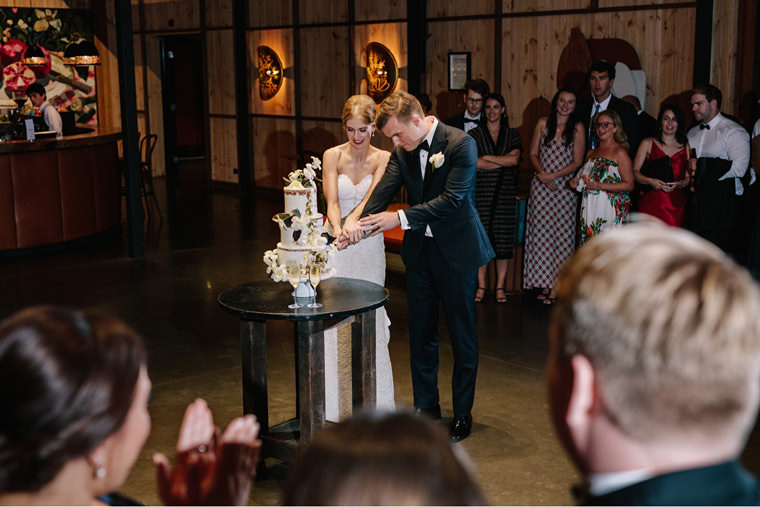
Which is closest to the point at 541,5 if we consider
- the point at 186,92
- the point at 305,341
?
the point at 305,341

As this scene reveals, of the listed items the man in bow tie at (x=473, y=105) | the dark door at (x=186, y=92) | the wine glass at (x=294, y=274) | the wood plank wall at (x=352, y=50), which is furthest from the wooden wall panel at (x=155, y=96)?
the wine glass at (x=294, y=274)

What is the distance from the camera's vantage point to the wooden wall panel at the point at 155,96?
14.9 m

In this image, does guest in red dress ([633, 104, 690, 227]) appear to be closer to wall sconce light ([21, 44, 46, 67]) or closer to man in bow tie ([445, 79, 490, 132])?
man in bow tie ([445, 79, 490, 132])

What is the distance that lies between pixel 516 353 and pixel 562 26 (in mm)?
4011

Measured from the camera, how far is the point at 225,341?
5875mm

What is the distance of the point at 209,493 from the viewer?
1.40m

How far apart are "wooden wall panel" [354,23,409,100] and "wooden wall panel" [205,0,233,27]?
2774 millimetres

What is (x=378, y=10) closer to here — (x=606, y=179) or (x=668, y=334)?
(x=606, y=179)

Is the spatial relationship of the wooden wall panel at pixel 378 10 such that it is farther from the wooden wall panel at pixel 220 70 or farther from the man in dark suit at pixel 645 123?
the man in dark suit at pixel 645 123

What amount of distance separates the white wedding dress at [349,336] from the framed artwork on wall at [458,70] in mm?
5097

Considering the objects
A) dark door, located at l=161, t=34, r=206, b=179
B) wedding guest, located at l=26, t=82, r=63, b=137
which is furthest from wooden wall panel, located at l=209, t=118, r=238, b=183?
dark door, located at l=161, t=34, r=206, b=179

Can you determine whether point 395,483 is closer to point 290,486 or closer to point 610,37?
point 290,486

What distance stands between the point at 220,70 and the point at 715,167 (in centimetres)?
896

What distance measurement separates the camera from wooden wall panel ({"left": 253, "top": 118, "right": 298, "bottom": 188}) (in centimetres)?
1228
